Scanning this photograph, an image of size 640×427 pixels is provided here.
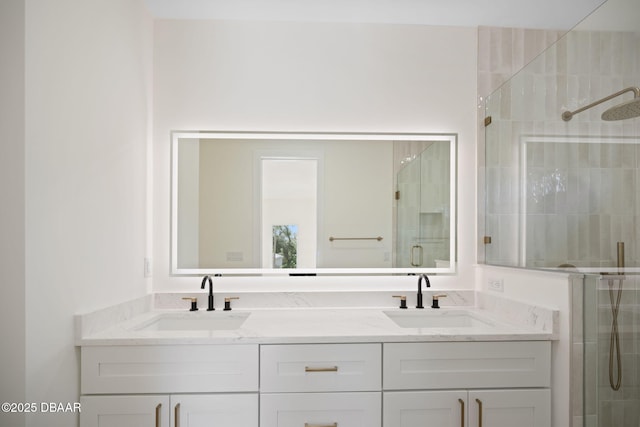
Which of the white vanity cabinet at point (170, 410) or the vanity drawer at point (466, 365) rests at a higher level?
the vanity drawer at point (466, 365)

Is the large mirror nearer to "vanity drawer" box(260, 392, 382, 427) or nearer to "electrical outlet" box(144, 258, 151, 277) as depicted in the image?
"electrical outlet" box(144, 258, 151, 277)

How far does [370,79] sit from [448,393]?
1734 millimetres

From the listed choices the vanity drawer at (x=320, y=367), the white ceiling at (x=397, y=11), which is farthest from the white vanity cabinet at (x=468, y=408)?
the white ceiling at (x=397, y=11)

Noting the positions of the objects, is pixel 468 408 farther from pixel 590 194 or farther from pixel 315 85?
pixel 315 85

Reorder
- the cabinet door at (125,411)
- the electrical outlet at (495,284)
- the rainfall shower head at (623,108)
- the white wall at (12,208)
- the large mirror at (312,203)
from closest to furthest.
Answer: the white wall at (12,208), the rainfall shower head at (623,108), the cabinet door at (125,411), the electrical outlet at (495,284), the large mirror at (312,203)

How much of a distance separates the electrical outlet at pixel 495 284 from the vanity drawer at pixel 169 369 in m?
1.34

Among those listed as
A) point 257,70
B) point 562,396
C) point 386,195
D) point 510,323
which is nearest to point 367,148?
point 386,195

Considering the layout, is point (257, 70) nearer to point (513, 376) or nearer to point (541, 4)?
point (541, 4)

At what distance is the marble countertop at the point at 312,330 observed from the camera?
64.0 inches

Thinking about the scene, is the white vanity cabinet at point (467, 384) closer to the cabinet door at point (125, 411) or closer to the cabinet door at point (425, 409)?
the cabinet door at point (425, 409)

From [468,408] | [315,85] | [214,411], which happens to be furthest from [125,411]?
[315,85]

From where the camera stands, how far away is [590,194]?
1.59 m

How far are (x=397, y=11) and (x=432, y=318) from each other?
5.78 feet

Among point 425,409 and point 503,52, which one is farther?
point 503,52
